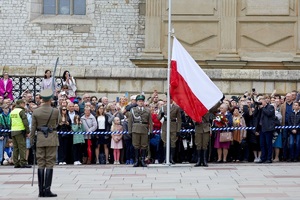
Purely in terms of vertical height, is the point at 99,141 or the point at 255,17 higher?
the point at 255,17

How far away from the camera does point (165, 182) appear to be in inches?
757

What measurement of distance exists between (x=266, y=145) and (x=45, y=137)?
27.1 ft

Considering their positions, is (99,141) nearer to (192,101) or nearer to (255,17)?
(192,101)

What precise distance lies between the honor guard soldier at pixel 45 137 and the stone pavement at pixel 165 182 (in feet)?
1.67

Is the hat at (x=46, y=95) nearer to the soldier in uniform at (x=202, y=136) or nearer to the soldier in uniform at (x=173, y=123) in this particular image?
the soldier in uniform at (x=173, y=123)

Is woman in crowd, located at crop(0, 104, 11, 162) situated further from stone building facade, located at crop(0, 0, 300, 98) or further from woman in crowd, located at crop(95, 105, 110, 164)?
stone building facade, located at crop(0, 0, 300, 98)

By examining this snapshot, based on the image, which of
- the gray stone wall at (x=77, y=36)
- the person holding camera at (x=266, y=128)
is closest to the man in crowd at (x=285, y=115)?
the person holding camera at (x=266, y=128)

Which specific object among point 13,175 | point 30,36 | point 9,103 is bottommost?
point 13,175

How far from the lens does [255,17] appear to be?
119 ft

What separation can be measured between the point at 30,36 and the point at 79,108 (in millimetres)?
13688

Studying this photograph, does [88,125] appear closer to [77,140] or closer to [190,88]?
[77,140]

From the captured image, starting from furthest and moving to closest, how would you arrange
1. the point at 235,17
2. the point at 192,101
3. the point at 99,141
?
1. the point at 235,17
2. the point at 99,141
3. the point at 192,101

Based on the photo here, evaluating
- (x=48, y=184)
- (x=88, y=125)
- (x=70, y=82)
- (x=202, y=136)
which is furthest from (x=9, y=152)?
(x=48, y=184)

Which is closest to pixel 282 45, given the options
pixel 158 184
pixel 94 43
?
pixel 94 43
